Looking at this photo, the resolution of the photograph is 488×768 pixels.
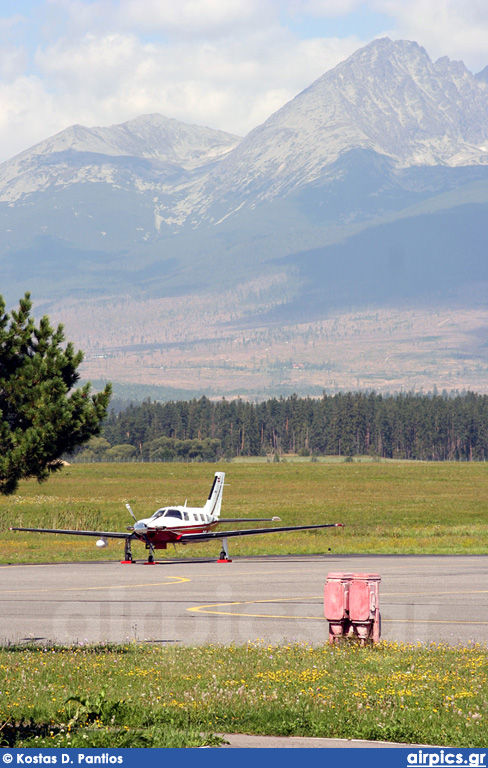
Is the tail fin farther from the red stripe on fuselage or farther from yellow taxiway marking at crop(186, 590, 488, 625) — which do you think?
yellow taxiway marking at crop(186, 590, 488, 625)

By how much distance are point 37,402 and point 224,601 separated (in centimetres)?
1067

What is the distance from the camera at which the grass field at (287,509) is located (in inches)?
2019

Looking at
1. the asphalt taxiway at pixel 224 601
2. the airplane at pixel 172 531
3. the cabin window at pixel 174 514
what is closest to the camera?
the asphalt taxiway at pixel 224 601

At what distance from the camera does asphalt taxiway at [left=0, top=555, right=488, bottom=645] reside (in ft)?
70.6

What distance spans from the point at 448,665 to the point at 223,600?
12.9 m

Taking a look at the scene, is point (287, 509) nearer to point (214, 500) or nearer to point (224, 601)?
point (214, 500)

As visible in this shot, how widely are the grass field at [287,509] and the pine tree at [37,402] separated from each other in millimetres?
25317

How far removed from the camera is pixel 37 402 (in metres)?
19.8

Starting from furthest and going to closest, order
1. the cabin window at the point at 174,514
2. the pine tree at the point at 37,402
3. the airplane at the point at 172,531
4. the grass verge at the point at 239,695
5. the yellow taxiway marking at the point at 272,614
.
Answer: the cabin window at the point at 174,514 → the airplane at the point at 172,531 → the yellow taxiway marking at the point at 272,614 → the pine tree at the point at 37,402 → the grass verge at the point at 239,695

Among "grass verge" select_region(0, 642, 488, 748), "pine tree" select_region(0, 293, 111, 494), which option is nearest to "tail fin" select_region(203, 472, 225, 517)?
"pine tree" select_region(0, 293, 111, 494)

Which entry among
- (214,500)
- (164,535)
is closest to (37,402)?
(164,535)

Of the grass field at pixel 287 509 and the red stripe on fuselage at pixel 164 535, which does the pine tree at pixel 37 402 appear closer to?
the red stripe on fuselage at pixel 164 535

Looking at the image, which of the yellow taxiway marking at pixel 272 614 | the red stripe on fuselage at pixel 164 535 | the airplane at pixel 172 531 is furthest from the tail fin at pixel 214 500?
the yellow taxiway marking at pixel 272 614

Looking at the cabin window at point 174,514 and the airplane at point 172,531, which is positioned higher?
the cabin window at point 174,514
